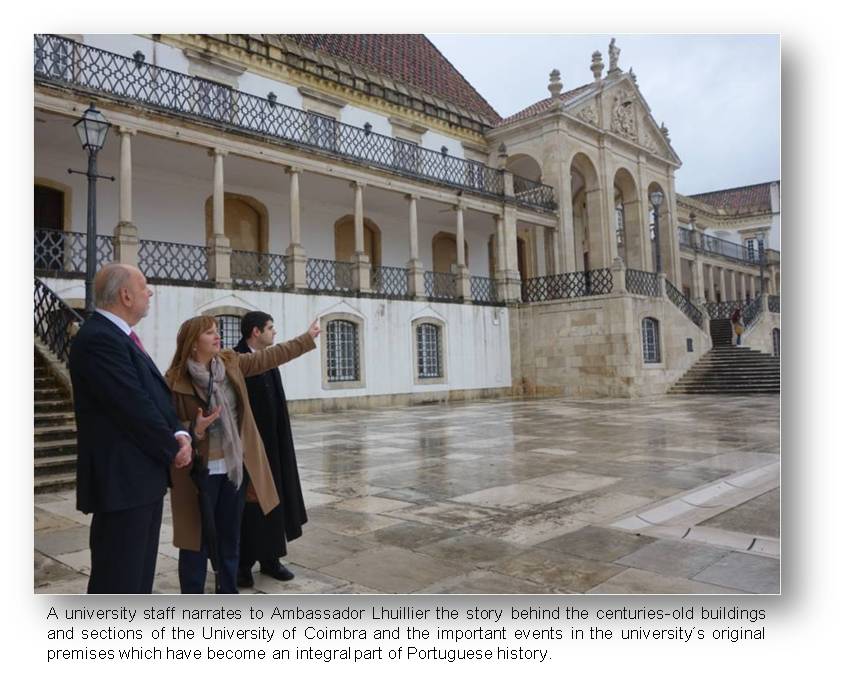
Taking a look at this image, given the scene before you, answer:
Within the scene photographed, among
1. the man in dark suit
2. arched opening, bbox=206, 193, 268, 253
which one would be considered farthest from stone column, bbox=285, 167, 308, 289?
the man in dark suit

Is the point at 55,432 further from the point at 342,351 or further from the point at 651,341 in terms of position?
the point at 651,341

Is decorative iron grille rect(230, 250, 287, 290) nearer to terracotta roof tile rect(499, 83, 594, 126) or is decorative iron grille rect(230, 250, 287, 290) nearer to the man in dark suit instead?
terracotta roof tile rect(499, 83, 594, 126)

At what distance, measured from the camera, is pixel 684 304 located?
70.1 ft

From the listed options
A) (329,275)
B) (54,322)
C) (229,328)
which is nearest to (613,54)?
(54,322)

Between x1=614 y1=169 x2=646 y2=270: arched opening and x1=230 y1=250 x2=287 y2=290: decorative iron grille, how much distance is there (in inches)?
532

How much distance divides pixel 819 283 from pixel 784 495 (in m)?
1.27

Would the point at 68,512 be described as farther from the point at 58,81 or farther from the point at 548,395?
the point at 548,395

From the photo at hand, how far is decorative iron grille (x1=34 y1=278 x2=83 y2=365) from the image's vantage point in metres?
7.53

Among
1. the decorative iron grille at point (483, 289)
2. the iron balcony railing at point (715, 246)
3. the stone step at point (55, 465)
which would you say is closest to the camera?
the stone step at point (55, 465)

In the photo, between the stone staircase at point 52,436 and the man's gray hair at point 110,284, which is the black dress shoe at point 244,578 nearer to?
the man's gray hair at point 110,284

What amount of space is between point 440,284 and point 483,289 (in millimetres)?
1309

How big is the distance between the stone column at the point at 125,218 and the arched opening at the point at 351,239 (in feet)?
21.8

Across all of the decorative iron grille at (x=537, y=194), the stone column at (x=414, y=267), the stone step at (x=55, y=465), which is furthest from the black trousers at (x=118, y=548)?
the decorative iron grille at (x=537, y=194)

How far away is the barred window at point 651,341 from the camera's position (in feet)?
61.9
